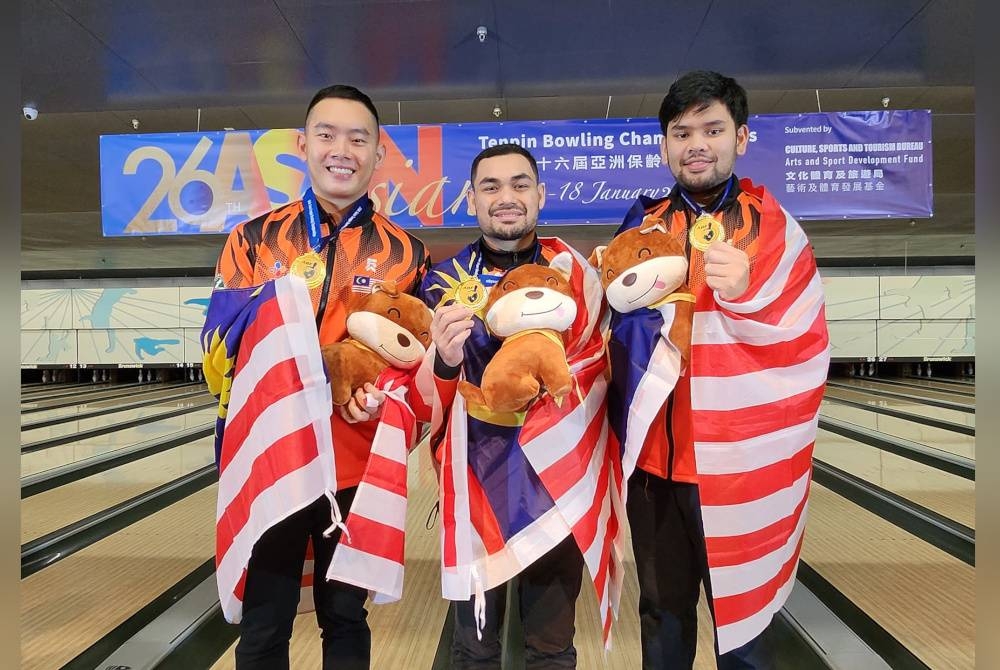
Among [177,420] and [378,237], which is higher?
[378,237]

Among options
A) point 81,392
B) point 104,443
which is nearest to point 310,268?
point 104,443

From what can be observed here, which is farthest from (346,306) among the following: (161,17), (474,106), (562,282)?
(474,106)

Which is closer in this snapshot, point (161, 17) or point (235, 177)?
point (161, 17)

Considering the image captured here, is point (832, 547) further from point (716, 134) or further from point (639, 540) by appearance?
point (716, 134)

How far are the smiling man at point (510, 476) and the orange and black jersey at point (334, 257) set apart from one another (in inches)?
7.3

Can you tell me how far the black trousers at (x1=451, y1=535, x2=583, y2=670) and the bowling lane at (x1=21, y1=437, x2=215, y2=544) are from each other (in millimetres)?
2606

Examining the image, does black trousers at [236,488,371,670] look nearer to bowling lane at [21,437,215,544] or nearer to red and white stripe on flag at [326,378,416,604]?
red and white stripe on flag at [326,378,416,604]

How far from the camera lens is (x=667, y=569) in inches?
51.3

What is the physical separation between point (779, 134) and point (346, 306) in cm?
313

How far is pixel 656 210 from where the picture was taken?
141 centimetres

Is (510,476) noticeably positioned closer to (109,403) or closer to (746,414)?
(746,414)


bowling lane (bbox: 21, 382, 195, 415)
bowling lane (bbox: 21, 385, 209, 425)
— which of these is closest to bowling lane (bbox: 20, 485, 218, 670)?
bowling lane (bbox: 21, 385, 209, 425)

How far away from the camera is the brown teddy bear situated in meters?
1.27


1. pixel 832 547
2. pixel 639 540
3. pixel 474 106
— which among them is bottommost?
pixel 832 547
